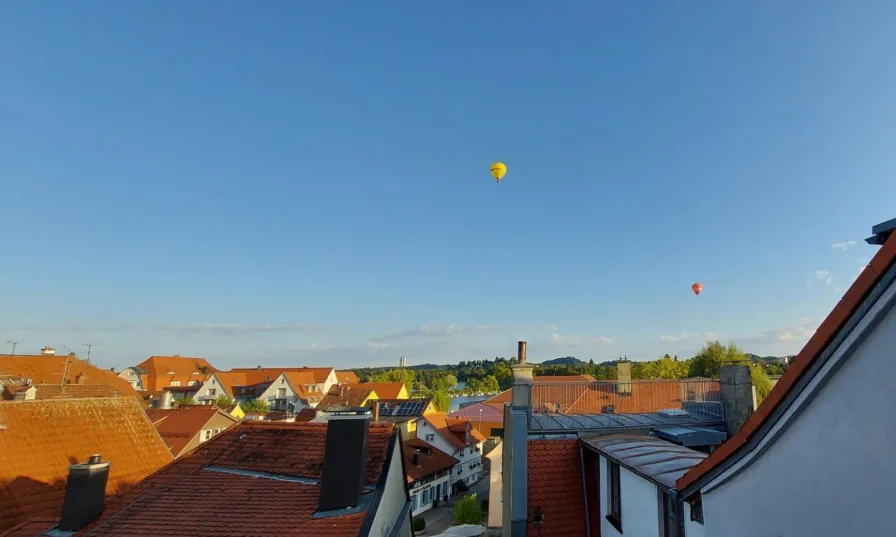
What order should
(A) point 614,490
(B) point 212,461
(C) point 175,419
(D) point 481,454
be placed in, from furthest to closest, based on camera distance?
(D) point 481,454
(C) point 175,419
(B) point 212,461
(A) point 614,490

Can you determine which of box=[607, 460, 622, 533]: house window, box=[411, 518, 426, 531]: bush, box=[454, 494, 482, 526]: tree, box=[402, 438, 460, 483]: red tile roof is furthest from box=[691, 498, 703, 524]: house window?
box=[402, 438, 460, 483]: red tile roof

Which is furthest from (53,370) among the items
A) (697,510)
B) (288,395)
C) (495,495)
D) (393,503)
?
(697,510)

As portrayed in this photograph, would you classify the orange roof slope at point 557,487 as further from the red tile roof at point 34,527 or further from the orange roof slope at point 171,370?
the orange roof slope at point 171,370

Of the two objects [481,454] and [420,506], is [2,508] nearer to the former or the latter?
[420,506]

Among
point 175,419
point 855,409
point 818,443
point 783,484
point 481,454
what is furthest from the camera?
point 481,454

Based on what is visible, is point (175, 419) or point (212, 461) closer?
point (212, 461)

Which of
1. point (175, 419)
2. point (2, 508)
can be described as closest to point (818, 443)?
point (2, 508)
